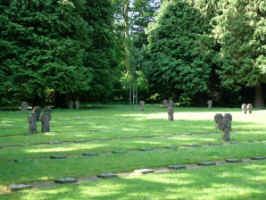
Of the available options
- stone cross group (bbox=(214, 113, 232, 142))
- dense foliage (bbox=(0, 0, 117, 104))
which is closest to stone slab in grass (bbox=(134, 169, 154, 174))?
stone cross group (bbox=(214, 113, 232, 142))

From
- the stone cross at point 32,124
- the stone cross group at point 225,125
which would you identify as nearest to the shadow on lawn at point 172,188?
the stone cross group at point 225,125

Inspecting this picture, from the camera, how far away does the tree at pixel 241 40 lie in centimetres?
3275

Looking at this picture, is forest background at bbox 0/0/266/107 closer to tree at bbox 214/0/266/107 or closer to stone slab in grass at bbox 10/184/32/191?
tree at bbox 214/0/266/107

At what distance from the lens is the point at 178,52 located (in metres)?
38.8

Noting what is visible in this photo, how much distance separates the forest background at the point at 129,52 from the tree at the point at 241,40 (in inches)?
3.9

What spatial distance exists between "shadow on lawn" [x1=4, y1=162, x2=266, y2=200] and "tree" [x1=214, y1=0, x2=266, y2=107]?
28350mm

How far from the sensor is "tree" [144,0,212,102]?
120 ft

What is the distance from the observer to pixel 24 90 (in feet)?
90.3

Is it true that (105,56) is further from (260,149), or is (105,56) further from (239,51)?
(260,149)

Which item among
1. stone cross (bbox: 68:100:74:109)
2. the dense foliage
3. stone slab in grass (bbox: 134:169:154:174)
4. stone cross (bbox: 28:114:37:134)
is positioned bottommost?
stone slab in grass (bbox: 134:169:154:174)

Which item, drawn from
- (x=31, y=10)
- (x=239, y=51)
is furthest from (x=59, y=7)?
(x=239, y=51)

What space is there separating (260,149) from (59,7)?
76.8ft

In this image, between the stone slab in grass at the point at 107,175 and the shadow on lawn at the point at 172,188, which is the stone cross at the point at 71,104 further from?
the shadow on lawn at the point at 172,188

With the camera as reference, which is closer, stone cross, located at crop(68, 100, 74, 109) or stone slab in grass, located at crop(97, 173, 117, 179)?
stone slab in grass, located at crop(97, 173, 117, 179)
